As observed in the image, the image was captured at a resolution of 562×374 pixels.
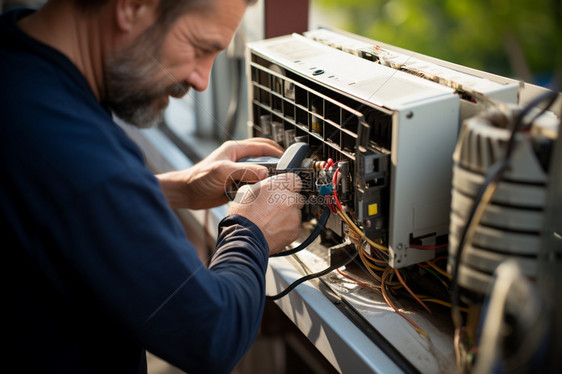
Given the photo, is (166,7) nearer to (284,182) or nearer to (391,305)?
(284,182)

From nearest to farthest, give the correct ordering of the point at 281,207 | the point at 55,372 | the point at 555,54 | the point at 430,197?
the point at 555,54
the point at 55,372
the point at 430,197
the point at 281,207

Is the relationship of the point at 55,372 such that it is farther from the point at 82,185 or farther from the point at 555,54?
the point at 555,54

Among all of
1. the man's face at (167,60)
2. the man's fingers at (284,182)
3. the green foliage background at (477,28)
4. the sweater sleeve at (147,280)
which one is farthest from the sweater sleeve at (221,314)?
the green foliage background at (477,28)

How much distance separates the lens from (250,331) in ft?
2.68

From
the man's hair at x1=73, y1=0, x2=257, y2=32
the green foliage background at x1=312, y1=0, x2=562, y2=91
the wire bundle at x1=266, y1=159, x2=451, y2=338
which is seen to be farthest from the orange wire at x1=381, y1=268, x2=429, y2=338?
the man's hair at x1=73, y1=0, x2=257, y2=32

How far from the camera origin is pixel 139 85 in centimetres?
81

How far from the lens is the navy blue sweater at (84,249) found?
0.68 metres

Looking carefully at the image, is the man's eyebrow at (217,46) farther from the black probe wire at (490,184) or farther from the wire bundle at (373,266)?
the black probe wire at (490,184)

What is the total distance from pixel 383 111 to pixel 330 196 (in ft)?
0.73

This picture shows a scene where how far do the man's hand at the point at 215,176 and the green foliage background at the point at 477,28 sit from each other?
1.29 ft

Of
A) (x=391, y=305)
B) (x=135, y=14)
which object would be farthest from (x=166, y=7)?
(x=391, y=305)

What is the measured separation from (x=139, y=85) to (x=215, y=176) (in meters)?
0.40

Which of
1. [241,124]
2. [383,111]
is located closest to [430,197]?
[383,111]

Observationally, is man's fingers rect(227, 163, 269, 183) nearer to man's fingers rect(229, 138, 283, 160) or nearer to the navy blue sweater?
man's fingers rect(229, 138, 283, 160)
